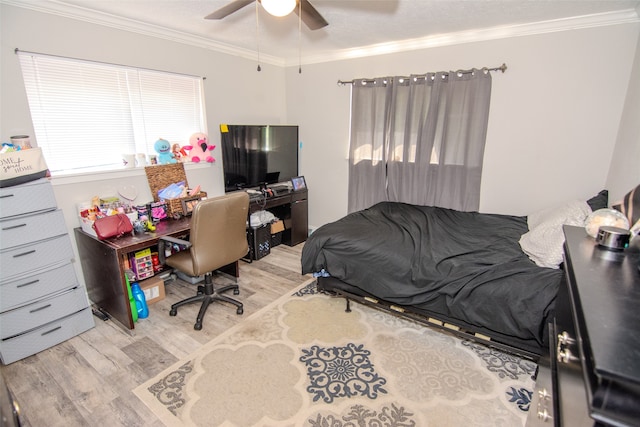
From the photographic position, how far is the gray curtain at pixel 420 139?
10.6 ft

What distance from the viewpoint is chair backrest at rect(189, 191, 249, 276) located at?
7.47 ft

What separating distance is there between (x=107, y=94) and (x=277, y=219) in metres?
2.18

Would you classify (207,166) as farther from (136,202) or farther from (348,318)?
(348,318)

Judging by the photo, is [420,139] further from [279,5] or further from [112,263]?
[112,263]

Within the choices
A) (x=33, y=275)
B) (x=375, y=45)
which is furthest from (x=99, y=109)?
(x=375, y=45)

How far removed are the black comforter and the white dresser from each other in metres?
1.75

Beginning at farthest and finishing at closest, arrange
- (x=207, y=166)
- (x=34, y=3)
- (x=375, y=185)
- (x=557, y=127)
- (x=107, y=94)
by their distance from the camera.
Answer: (x=375, y=185)
(x=207, y=166)
(x=557, y=127)
(x=107, y=94)
(x=34, y=3)

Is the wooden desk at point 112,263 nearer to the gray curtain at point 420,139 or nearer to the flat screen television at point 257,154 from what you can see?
the flat screen television at point 257,154

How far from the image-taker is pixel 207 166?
11.7ft

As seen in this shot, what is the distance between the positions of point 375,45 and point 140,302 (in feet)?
11.5

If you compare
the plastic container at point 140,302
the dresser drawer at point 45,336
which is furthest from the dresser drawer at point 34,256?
the plastic container at point 140,302

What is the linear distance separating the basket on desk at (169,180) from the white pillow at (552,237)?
9.38 feet

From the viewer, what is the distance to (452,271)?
211 centimetres

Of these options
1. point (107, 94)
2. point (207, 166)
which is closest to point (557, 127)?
point (207, 166)
